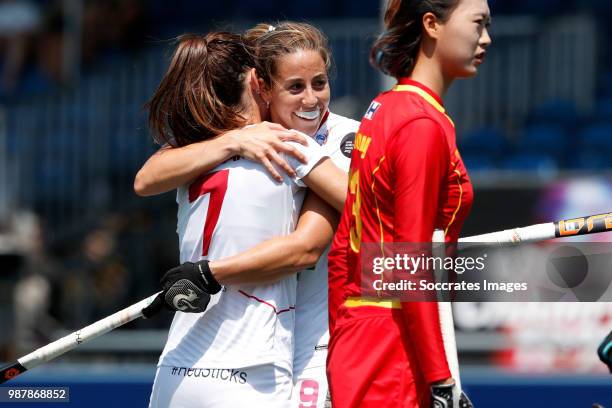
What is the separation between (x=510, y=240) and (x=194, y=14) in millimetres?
9629

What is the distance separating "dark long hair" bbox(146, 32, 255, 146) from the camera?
11.6 ft

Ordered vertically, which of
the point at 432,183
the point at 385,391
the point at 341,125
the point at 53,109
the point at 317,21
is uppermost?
the point at 317,21

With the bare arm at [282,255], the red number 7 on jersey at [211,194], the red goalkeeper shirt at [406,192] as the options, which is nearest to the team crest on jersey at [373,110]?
the red goalkeeper shirt at [406,192]

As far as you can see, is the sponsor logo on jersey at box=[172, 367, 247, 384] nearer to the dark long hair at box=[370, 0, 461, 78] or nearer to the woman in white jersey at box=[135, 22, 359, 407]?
the woman in white jersey at box=[135, 22, 359, 407]

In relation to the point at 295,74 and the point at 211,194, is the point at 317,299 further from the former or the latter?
the point at 295,74

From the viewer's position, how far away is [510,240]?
3.61 metres

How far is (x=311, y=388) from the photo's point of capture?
3561 millimetres

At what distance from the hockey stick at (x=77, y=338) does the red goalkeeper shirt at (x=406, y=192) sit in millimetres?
702

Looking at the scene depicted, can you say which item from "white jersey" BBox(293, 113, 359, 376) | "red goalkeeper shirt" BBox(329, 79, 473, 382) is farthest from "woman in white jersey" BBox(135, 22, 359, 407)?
"red goalkeeper shirt" BBox(329, 79, 473, 382)

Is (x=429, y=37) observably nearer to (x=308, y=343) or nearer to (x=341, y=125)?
(x=341, y=125)

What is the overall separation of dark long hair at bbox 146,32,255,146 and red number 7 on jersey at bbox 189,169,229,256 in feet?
0.50

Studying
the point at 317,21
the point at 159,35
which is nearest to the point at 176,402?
the point at 317,21

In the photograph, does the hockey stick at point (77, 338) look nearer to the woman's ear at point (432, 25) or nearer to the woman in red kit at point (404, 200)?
the woman in red kit at point (404, 200)

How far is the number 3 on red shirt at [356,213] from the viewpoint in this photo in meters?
3.25
